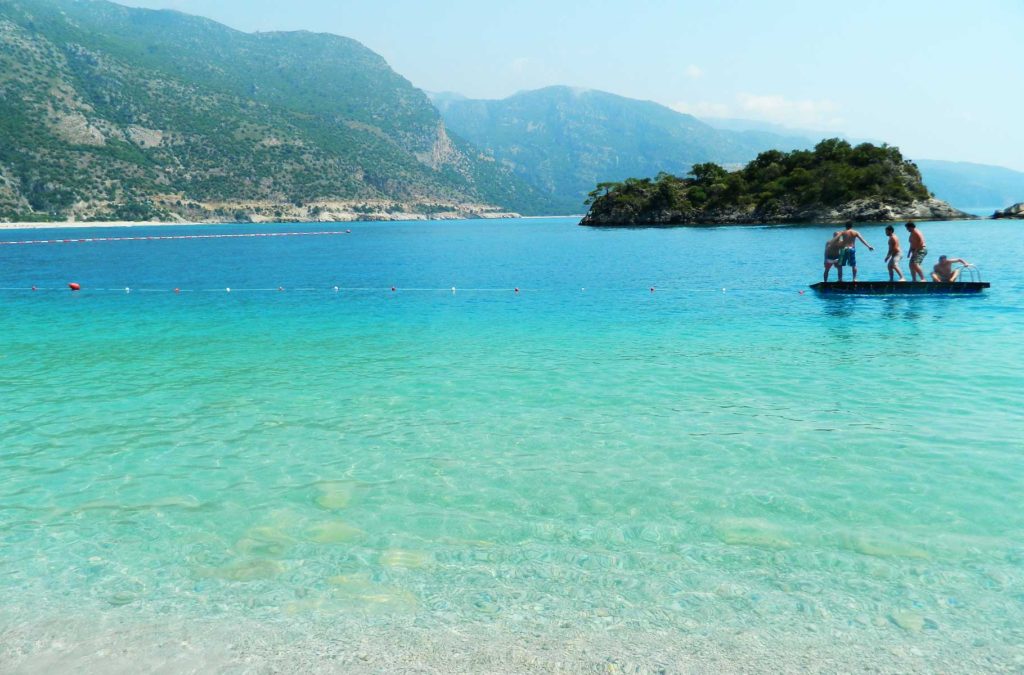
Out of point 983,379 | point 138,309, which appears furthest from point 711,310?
point 138,309

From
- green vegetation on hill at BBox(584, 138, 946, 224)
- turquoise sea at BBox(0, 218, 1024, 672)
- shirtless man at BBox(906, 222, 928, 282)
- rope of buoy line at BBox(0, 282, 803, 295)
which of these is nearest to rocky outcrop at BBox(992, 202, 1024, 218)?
green vegetation on hill at BBox(584, 138, 946, 224)

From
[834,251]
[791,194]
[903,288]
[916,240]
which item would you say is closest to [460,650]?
[903,288]

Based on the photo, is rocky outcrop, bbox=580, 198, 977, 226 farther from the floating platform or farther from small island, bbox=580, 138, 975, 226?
the floating platform

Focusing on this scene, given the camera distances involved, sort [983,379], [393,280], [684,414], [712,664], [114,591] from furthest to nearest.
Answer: [393,280] → [983,379] → [684,414] → [114,591] → [712,664]

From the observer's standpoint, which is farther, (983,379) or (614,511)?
(983,379)

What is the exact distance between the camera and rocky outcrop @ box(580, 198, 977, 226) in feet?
424

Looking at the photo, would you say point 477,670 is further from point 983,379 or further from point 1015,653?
point 983,379

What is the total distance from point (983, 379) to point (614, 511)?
38.3 ft

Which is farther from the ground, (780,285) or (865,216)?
(865,216)

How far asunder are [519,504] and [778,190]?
499ft

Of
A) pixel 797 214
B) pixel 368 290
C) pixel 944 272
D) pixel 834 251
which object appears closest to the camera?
pixel 944 272

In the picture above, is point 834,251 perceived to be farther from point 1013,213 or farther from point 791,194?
point 1013,213

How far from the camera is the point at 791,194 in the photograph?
14438cm

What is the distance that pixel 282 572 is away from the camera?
25.4 feet
